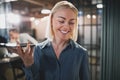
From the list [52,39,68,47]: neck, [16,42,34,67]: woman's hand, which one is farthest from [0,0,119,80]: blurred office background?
[16,42,34,67]: woman's hand

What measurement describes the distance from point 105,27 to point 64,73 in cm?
217

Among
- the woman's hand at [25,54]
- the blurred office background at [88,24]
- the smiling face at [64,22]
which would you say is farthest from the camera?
the blurred office background at [88,24]

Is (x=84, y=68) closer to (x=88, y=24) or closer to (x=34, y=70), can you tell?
(x=34, y=70)

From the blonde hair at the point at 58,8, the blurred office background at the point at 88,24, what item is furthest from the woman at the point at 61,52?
the blurred office background at the point at 88,24

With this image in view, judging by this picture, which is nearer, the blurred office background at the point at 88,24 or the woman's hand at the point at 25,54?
the woman's hand at the point at 25,54

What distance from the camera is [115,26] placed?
3.07m

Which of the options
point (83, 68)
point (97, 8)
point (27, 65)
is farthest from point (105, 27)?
point (27, 65)

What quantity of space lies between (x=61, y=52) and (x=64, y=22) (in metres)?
0.18

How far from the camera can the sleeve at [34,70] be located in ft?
3.20

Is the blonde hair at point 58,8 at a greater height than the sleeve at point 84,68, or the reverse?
the blonde hair at point 58,8

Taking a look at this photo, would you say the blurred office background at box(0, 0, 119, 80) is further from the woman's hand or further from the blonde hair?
the woman's hand

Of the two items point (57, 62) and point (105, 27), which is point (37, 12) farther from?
point (57, 62)

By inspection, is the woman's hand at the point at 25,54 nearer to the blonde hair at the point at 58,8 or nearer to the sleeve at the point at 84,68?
the blonde hair at the point at 58,8

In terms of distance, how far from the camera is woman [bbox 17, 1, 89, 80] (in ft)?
3.43
